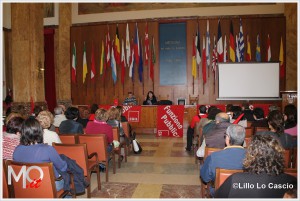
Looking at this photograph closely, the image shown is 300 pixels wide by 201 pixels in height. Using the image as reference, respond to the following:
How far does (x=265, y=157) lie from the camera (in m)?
2.00

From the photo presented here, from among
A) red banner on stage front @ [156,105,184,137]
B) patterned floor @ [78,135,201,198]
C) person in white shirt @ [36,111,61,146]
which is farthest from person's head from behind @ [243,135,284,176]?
red banner on stage front @ [156,105,184,137]

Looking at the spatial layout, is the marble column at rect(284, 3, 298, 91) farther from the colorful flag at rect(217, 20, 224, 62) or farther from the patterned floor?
the patterned floor

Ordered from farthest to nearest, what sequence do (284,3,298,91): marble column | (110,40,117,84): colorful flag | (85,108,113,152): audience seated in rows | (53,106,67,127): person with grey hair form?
(110,40,117,84): colorful flag < (284,3,298,91): marble column < (53,106,67,127): person with grey hair < (85,108,113,152): audience seated in rows

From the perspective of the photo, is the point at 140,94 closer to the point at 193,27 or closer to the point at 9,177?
the point at 193,27

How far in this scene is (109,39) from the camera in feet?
41.5

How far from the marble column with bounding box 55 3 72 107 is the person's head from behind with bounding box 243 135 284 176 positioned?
1194cm

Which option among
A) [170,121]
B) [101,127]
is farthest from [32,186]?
[170,121]

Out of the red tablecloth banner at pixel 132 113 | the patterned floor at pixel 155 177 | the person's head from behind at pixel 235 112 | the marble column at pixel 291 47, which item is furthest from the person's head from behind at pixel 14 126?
the marble column at pixel 291 47

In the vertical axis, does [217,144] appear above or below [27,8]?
below

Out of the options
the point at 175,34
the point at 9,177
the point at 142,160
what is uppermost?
the point at 175,34

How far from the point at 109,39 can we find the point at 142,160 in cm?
785

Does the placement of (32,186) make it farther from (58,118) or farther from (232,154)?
(58,118)

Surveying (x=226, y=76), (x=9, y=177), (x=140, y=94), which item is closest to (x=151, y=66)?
(x=140, y=94)

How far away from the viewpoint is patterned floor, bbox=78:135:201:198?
4008 millimetres
